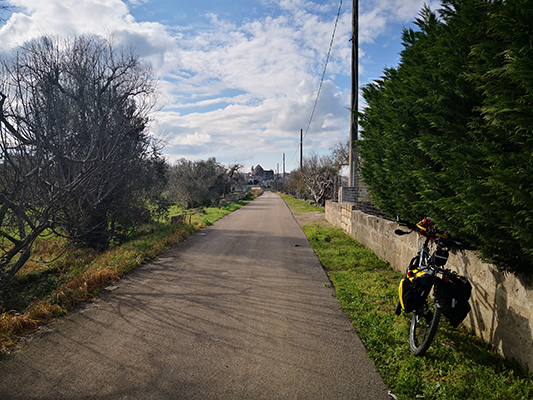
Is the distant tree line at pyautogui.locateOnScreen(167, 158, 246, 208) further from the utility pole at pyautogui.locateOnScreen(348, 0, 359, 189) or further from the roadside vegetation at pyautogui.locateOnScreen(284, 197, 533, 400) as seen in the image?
the roadside vegetation at pyautogui.locateOnScreen(284, 197, 533, 400)

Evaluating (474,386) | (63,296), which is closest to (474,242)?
(474,386)

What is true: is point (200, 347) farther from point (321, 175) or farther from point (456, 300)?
point (321, 175)

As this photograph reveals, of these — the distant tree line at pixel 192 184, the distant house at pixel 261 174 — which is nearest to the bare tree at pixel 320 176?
the distant tree line at pixel 192 184

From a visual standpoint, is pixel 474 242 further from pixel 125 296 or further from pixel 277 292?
pixel 125 296

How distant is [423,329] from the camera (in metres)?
3.86

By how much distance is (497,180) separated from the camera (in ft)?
9.96

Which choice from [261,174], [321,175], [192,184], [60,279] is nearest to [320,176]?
[321,175]

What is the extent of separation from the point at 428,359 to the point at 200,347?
2.51 metres

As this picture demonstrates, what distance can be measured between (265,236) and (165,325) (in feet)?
27.8

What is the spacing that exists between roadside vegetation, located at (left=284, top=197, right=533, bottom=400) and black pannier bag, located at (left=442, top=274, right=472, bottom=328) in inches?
17.3

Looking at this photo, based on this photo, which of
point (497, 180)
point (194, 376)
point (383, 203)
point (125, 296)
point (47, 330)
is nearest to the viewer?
point (497, 180)

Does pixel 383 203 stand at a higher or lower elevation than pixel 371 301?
higher

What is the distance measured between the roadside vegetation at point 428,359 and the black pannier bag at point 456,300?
439mm

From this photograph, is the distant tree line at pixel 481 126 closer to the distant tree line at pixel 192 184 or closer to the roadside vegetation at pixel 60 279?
the roadside vegetation at pixel 60 279
